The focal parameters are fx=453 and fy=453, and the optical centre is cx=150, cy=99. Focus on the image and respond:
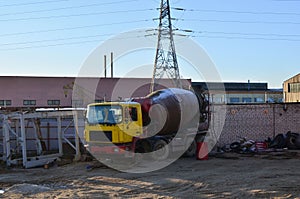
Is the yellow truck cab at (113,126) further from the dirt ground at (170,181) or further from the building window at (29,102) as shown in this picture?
the building window at (29,102)

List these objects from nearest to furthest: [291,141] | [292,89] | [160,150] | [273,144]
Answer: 1. [160,150]
2. [291,141]
3. [273,144]
4. [292,89]

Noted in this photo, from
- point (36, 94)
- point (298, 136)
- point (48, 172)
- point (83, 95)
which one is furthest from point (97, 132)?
point (36, 94)

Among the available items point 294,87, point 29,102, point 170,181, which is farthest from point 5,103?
point 294,87

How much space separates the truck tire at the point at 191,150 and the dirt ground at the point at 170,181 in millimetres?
1975

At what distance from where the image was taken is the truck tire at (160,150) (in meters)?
18.2

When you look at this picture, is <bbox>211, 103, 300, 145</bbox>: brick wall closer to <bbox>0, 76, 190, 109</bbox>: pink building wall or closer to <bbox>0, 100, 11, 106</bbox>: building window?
<bbox>0, 76, 190, 109</bbox>: pink building wall

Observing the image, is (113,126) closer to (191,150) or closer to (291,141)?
(191,150)

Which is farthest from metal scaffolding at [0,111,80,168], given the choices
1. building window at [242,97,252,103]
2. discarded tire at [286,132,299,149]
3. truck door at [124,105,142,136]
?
building window at [242,97,252,103]

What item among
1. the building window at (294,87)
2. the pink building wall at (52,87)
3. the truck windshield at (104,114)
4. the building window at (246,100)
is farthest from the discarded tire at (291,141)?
the building window at (246,100)

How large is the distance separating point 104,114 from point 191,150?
201 inches

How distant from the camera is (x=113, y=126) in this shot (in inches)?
677

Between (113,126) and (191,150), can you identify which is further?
(191,150)

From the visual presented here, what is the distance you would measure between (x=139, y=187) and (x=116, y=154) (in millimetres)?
4290

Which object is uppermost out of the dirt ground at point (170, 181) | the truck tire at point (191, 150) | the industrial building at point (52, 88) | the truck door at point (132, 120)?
the industrial building at point (52, 88)
